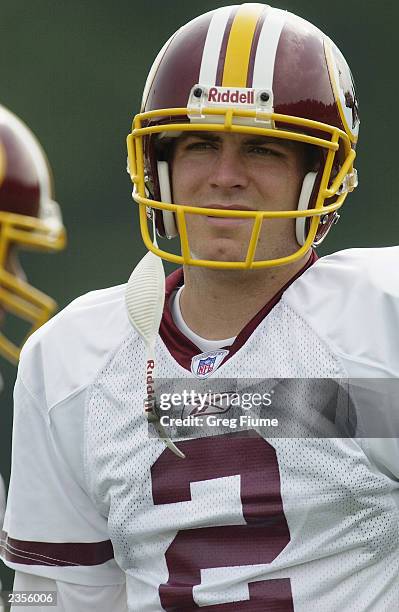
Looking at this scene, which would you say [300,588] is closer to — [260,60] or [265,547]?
[265,547]

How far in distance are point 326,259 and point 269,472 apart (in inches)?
13.4

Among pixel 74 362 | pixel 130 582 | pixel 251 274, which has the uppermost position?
pixel 251 274

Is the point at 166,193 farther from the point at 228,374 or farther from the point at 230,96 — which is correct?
the point at 228,374

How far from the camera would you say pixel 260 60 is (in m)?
1.83

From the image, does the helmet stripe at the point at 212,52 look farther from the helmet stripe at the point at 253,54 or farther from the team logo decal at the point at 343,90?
the team logo decal at the point at 343,90

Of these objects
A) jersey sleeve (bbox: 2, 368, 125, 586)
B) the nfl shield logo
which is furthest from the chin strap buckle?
jersey sleeve (bbox: 2, 368, 125, 586)

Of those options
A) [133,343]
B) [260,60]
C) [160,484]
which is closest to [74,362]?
[133,343]

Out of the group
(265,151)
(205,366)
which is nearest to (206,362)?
(205,366)

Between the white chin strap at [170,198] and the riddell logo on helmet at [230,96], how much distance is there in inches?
5.5

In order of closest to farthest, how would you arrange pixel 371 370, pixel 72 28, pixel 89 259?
pixel 371 370 < pixel 89 259 < pixel 72 28

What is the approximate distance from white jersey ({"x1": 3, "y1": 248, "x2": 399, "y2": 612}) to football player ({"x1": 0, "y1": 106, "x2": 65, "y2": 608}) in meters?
0.19

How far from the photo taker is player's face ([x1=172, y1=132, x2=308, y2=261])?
71.1 inches

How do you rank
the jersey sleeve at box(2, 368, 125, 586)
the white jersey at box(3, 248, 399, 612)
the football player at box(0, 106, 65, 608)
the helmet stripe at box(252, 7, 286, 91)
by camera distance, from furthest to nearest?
the football player at box(0, 106, 65, 608) < the jersey sleeve at box(2, 368, 125, 586) < the helmet stripe at box(252, 7, 286, 91) < the white jersey at box(3, 248, 399, 612)

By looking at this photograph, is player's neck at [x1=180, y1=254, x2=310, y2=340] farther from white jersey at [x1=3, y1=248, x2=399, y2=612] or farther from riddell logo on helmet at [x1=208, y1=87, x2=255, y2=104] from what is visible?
riddell logo on helmet at [x1=208, y1=87, x2=255, y2=104]
